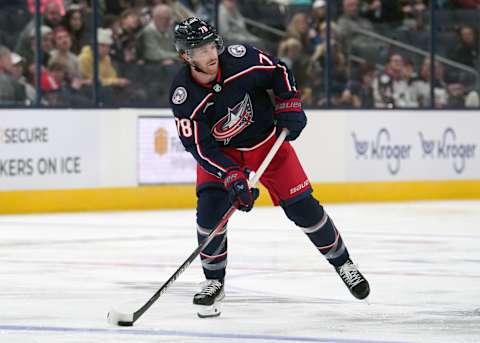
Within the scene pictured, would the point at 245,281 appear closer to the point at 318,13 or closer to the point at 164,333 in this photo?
the point at 164,333

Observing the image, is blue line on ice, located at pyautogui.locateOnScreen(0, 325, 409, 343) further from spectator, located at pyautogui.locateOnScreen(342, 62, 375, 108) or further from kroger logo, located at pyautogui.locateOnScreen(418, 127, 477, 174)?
kroger logo, located at pyautogui.locateOnScreen(418, 127, 477, 174)

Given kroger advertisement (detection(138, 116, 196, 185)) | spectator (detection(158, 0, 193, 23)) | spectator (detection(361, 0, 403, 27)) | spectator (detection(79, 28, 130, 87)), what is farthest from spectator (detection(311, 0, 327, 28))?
spectator (detection(79, 28, 130, 87))

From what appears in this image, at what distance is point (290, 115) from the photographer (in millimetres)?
6094

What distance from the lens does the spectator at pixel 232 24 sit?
1375 cm

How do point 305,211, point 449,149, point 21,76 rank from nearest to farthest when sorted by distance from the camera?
1. point 305,211
2. point 21,76
3. point 449,149

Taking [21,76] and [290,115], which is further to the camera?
[21,76]

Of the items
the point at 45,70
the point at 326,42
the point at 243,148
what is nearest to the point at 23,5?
the point at 45,70

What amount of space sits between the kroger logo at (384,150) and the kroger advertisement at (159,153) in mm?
2150

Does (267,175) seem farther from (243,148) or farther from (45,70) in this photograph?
(45,70)

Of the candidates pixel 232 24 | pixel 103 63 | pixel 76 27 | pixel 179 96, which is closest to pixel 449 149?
pixel 232 24

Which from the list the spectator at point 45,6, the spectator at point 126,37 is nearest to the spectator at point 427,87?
the spectator at point 126,37

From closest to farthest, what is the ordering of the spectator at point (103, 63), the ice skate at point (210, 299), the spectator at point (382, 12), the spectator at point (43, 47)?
the ice skate at point (210, 299), the spectator at point (43, 47), the spectator at point (103, 63), the spectator at point (382, 12)

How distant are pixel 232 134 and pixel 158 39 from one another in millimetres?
7370

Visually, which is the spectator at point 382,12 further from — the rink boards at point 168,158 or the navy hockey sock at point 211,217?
the navy hockey sock at point 211,217
